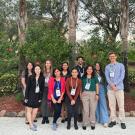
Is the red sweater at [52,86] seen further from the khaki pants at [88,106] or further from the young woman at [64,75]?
the khaki pants at [88,106]

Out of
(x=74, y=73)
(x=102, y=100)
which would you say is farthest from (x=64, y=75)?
(x=102, y=100)

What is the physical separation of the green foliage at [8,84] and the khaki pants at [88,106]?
5.09 meters

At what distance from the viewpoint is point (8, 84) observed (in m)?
15.8

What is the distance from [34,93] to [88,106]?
59.5 inches

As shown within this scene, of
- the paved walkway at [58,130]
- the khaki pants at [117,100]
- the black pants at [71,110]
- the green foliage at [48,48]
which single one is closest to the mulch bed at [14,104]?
the paved walkway at [58,130]

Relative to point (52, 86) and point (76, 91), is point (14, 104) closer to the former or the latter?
point (52, 86)

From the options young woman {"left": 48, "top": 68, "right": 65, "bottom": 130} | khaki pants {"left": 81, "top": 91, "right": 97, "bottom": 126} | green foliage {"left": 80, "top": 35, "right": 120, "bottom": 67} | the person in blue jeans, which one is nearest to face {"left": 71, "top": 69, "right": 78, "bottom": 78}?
young woman {"left": 48, "top": 68, "right": 65, "bottom": 130}

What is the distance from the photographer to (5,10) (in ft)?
96.3

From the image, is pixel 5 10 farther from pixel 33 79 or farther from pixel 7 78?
pixel 33 79

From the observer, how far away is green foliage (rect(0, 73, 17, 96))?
15.1 metres

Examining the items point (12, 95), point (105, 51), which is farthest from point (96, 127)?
point (12, 95)

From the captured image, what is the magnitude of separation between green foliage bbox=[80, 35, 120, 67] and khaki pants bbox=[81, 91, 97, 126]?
216cm

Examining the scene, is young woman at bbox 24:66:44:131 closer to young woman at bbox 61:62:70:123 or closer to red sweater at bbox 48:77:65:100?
red sweater at bbox 48:77:65:100

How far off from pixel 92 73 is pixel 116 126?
1618mm
